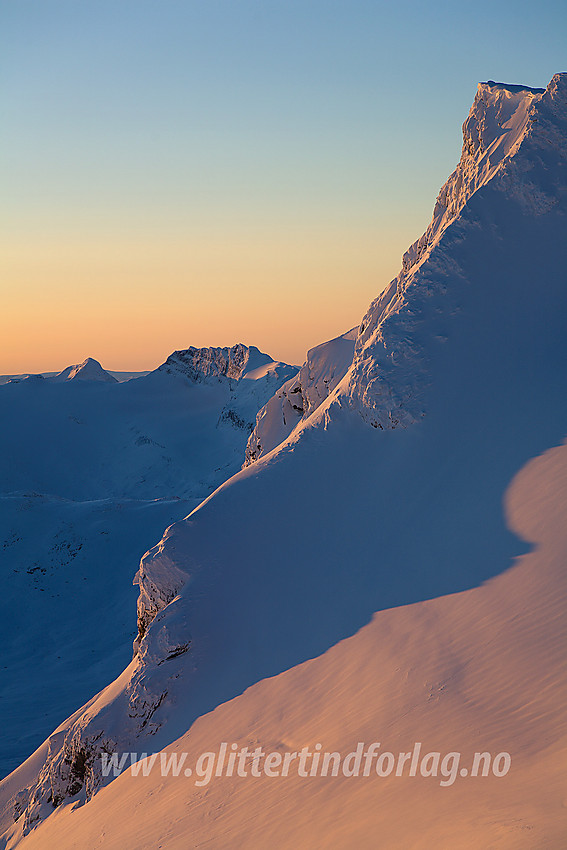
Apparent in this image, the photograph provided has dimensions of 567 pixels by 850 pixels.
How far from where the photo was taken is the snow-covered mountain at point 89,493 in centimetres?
2595

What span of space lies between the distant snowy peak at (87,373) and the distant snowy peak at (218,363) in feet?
28.2

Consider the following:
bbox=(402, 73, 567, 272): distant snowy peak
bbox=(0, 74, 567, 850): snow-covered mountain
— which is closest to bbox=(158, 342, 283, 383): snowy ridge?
bbox=(402, 73, 567, 272): distant snowy peak

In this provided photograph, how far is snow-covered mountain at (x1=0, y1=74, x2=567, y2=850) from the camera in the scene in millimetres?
7699

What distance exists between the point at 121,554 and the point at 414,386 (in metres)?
22.8

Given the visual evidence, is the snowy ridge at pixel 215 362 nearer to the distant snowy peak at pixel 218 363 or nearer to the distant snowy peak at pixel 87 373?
the distant snowy peak at pixel 218 363

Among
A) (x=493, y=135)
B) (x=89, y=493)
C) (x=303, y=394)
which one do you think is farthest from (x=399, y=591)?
(x=89, y=493)

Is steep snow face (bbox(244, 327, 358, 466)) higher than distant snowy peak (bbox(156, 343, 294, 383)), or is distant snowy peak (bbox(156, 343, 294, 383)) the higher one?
distant snowy peak (bbox(156, 343, 294, 383))

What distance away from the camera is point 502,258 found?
16.6m

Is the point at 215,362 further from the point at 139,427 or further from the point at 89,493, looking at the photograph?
the point at 89,493

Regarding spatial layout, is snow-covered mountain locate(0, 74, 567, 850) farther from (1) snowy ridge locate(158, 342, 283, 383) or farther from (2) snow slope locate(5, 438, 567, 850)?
(1) snowy ridge locate(158, 342, 283, 383)

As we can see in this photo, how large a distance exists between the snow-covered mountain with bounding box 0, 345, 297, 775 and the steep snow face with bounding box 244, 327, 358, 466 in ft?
35.5

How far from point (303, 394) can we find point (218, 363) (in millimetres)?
61009

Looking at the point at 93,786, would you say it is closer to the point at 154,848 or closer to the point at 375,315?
the point at 154,848

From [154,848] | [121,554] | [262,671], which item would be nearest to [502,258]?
[262,671]
